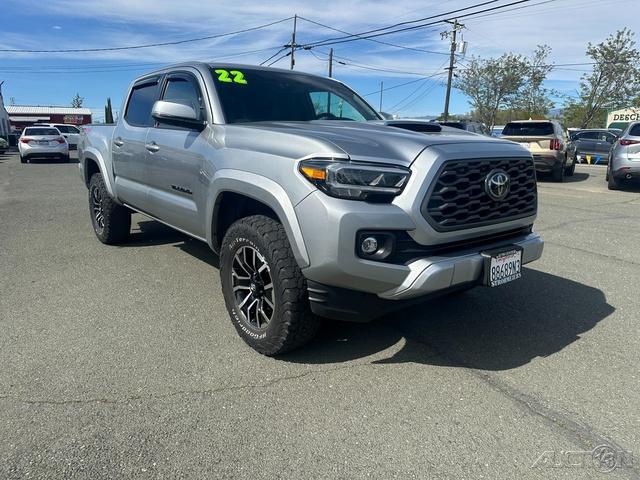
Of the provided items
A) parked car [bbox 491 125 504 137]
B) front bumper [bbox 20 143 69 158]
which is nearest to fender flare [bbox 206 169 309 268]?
parked car [bbox 491 125 504 137]

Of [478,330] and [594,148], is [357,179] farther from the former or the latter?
[594,148]

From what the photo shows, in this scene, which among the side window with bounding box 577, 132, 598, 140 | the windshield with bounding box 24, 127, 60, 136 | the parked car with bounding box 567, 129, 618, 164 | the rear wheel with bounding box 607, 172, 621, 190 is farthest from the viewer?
the side window with bounding box 577, 132, 598, 140

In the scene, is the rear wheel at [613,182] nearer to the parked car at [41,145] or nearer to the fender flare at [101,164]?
the fender flare at [101,164]

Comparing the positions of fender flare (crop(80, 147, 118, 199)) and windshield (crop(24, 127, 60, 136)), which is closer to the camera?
fender flare (crop(80, 147, 118, 199))

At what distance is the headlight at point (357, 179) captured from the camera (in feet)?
8.63

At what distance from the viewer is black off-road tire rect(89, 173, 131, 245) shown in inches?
226

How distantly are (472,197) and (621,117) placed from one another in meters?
45.9

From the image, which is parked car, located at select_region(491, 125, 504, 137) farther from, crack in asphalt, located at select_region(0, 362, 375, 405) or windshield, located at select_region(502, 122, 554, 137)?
crack in asphalt, located at select_region(0, 362, 375, 405)

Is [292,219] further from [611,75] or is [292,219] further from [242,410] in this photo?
[611,75]

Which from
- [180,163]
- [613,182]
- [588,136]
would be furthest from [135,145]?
[588,136]

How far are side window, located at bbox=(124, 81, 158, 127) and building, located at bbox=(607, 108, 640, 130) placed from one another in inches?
1651

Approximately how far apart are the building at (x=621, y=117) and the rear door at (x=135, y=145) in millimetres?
42002

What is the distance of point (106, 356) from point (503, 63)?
4299 centimetres

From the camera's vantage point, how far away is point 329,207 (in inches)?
102
